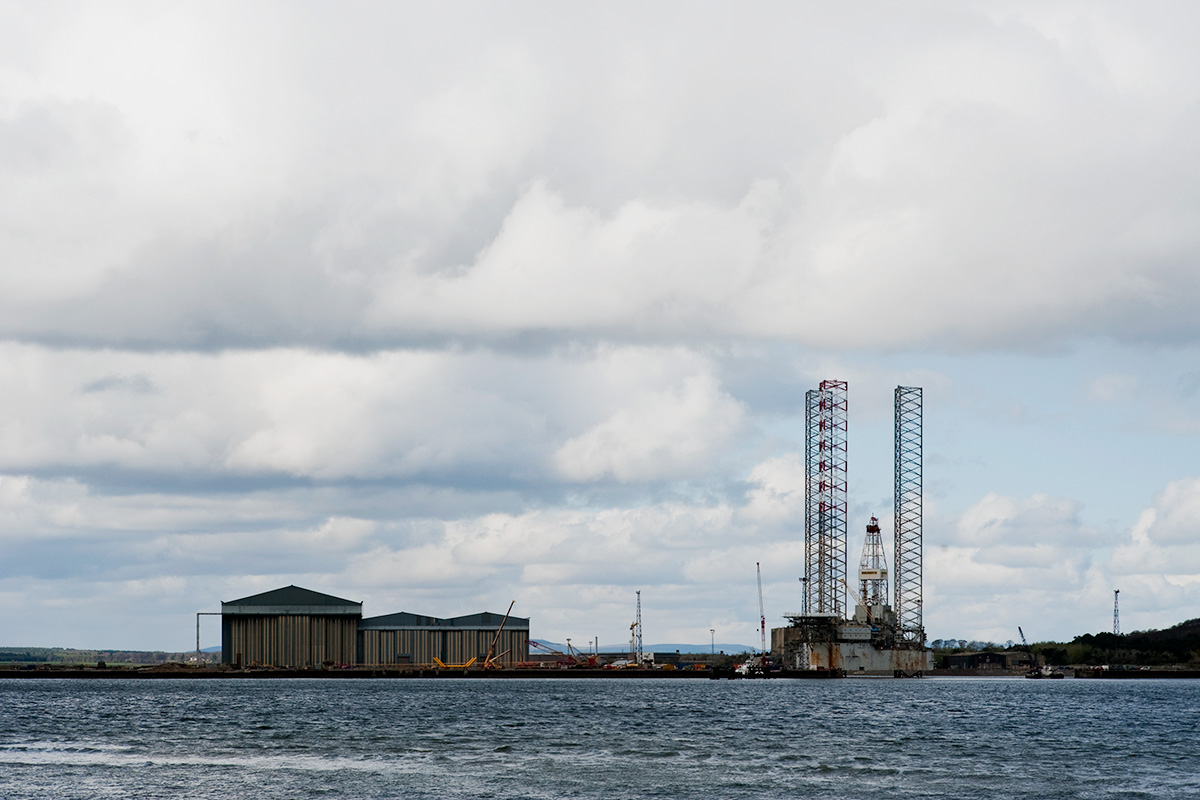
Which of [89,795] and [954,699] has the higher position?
[89,795]

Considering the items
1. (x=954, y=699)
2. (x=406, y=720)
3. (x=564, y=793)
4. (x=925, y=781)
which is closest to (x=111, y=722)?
(x=406, y=720)

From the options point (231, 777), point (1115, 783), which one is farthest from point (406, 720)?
point (1115, 783)

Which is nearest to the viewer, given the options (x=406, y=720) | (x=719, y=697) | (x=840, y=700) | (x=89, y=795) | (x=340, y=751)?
(x=89, y=795)

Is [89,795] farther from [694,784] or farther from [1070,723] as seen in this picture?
[1070,723]

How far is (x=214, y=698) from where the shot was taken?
192125 mm

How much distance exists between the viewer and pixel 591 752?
9894 centimetres

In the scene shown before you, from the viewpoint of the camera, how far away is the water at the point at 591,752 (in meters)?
78.2

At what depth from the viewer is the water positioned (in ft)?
257

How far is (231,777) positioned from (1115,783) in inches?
1973

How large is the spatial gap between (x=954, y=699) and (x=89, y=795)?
14264 cm

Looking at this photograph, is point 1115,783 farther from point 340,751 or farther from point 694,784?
point 340,751

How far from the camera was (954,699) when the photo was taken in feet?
639

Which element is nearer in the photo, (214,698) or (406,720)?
Result: (406,720)

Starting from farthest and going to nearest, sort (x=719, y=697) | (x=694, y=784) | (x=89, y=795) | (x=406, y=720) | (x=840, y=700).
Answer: (x=719, y=697), (x=840, y=700), (x=406, y=720), (x=694, y=784), (x=89, y=795)
